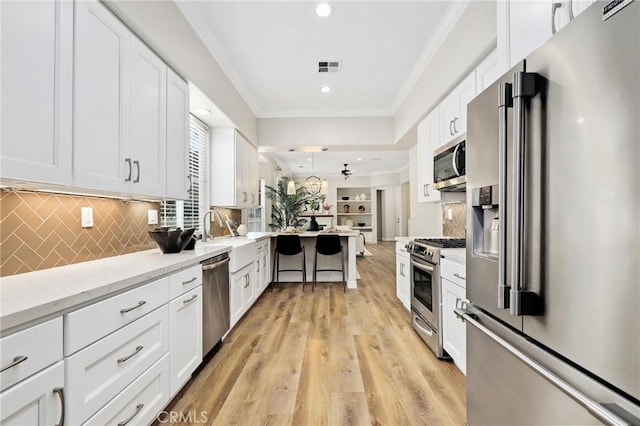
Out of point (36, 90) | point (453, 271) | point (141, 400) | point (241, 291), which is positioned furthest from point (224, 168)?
point (453, 271)

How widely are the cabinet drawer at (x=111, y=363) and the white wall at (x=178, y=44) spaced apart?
1.77 meters

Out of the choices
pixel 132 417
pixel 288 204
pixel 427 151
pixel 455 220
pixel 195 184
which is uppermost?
pixel 427 151

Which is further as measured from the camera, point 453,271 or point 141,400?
point 453,271

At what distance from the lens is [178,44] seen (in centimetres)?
234

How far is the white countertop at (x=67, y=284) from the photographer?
927 millimetres

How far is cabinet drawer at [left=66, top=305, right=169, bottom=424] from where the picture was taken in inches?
42.9

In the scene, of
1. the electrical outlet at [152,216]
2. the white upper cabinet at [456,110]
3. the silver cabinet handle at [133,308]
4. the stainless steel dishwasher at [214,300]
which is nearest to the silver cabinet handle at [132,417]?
the silver cabinet handle at [133,308]

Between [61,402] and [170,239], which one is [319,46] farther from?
[61,402]

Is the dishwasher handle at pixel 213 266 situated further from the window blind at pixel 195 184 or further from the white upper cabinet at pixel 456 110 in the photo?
the white upper cabinet at pixel 456 110

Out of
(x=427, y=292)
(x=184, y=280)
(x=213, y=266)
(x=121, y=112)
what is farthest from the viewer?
(x=427, y=292)

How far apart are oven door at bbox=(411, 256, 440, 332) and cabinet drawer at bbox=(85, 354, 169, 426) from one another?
1.99m

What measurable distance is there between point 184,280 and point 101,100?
3.73 ft

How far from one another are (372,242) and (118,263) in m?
11.0

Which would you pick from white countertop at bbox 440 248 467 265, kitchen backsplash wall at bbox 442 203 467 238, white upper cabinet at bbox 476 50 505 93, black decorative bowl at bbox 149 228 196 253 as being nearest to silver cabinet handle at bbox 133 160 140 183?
black decorative bowl at bbox 149 228 196 253
